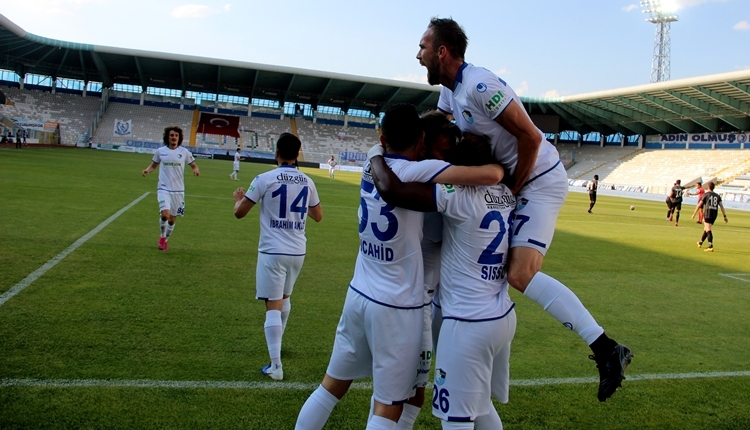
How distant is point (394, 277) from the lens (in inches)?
116

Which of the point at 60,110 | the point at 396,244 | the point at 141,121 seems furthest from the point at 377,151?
the point at 60,110

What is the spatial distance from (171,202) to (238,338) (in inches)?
227

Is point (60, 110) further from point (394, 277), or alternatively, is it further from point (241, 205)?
point (394, 277)

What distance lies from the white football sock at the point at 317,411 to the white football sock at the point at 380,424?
31 cm

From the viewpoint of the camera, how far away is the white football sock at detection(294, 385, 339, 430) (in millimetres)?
3098

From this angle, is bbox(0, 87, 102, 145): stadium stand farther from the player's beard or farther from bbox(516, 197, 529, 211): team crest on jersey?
bbox(516, 197, 529, 211): team crest on jersey

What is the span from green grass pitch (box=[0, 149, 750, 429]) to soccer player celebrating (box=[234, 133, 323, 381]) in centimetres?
58

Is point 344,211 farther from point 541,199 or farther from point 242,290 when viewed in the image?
point 541,199

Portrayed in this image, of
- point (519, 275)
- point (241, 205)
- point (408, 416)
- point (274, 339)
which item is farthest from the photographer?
point (241, 205)

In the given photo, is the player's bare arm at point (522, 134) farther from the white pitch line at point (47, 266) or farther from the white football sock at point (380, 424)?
the white pitch line at point (47, 266)

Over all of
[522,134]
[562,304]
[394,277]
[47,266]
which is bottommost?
[47,266]

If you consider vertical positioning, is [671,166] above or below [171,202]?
above

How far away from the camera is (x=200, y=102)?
234 ft

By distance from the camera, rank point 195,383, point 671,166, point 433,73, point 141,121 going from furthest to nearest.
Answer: point 141,121 < point 671,166 < point 195,383 < point 433,73
